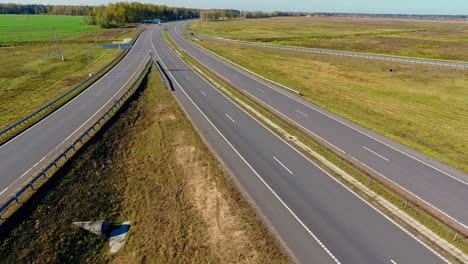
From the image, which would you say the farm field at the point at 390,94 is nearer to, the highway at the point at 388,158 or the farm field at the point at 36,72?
the highway at the point at 388,158

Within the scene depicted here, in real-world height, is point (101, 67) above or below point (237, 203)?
above

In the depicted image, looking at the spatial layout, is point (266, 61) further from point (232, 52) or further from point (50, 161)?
point (50, 161)

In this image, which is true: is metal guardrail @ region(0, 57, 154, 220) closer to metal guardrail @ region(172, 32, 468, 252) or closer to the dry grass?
the dry grass

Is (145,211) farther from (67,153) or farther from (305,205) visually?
(305,205)

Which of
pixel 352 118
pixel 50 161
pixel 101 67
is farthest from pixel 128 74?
pixel 352 118

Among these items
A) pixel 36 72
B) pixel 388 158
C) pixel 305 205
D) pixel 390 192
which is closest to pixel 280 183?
pixel 305 205
